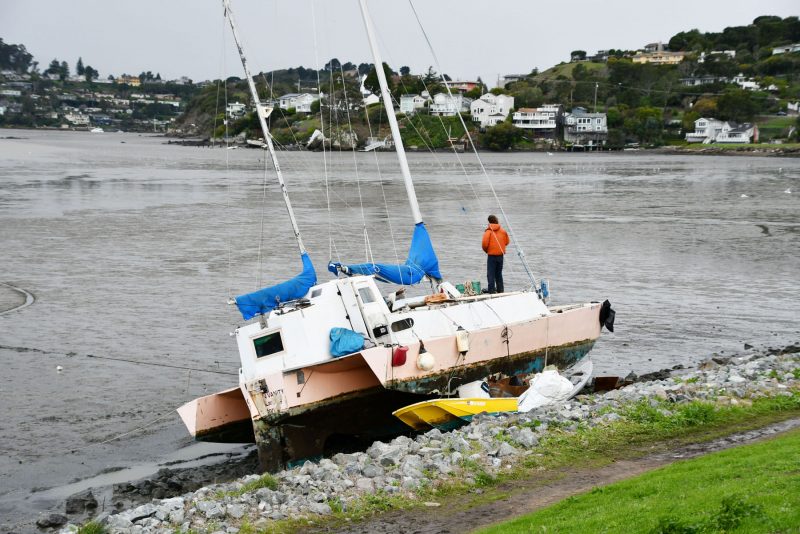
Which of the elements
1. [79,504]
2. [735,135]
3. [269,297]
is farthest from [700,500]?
[735,135]

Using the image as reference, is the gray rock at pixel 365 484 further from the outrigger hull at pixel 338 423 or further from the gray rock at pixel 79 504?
the gray rock at pixel 79 504

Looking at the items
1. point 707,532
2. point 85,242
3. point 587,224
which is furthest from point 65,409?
point 587,224

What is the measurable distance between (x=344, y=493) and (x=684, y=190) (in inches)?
3031

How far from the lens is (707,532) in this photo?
9.65m

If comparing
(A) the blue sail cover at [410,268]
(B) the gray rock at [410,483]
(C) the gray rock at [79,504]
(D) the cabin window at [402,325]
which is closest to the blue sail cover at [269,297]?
Answer: (A) the blue sail cover at [410,268]

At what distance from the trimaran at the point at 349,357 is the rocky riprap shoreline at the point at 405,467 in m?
2.27

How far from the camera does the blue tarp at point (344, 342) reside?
1922cm

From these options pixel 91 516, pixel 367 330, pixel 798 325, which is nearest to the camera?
pixel 91 516

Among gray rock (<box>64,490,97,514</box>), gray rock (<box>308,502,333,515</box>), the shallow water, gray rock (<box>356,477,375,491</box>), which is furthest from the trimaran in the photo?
gray rock (<box>308,502,333,515</box>)

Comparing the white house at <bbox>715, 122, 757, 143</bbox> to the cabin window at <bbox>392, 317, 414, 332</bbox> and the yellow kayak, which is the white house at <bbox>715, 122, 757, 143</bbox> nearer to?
the cabin window at <bbox>392, 317, 414, 332</bbox>

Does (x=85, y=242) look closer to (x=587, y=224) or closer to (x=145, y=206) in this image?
(x=145, y=206)

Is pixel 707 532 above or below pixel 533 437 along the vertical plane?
above

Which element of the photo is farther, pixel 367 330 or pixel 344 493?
pixel 367 330

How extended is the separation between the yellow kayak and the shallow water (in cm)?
546
